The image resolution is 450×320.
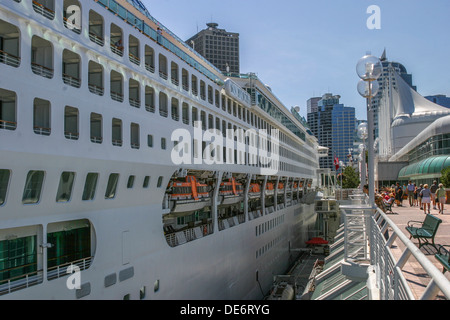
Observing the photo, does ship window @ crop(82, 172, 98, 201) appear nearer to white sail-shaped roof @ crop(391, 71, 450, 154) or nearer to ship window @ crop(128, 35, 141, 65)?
ship window @ crop(128, 35, 141, 65)

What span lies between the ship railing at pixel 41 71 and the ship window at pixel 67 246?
A: 14.1ft

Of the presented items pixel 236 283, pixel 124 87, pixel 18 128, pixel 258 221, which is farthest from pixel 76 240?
pixel 258 221

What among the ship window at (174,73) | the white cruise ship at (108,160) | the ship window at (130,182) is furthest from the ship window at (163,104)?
the ship window at (130,182)

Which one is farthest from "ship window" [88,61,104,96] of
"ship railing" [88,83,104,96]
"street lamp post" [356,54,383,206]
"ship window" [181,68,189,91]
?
"street lamp post" [356,54,383,206]

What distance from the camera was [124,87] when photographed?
14.8 metres

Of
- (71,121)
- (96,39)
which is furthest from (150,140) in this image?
(96,39)

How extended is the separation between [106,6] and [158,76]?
376 centimetres

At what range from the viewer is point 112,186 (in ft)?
45.8

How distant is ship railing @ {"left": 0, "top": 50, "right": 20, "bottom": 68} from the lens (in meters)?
10.1

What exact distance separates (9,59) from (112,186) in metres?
5.21

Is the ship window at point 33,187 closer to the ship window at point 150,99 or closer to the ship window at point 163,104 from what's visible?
the ship window at point 150,99

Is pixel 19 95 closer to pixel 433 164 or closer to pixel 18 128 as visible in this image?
pixel 18 128

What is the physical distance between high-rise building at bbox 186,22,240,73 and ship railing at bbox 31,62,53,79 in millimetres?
163759

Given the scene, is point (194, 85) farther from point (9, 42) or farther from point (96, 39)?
point (9, 42)
